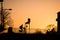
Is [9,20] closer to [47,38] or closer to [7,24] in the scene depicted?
[7,24]

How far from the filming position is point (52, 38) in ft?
10.9

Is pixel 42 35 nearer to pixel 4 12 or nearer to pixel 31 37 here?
pixel 31 37

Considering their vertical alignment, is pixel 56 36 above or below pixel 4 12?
below

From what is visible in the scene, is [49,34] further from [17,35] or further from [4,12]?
[4,12]

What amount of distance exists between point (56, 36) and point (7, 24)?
6848mm

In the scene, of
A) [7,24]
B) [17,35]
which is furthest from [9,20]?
[17,35]

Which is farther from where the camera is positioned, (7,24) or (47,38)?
(7,24)

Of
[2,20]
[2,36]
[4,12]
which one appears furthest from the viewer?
[4,12]

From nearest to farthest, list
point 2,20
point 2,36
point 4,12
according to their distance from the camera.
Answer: point 2,36 → point 2,20 → point 4,12

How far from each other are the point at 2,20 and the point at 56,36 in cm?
615

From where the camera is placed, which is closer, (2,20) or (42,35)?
(42,35)

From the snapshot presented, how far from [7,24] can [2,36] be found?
6.73 m

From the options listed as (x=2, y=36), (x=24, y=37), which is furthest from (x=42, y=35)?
(x=2, y=36)

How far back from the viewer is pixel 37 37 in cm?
327
